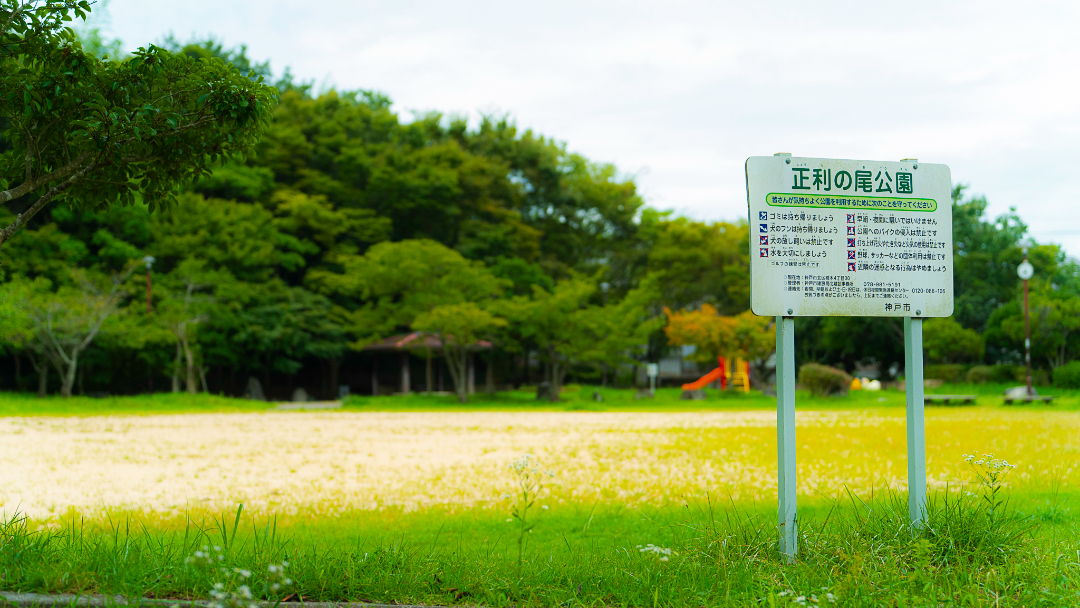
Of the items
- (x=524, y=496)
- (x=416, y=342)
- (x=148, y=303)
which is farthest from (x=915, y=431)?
(x=148, y=303)

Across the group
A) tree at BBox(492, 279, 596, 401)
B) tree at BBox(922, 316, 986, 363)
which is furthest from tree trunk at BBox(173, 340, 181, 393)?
tree at BBox(922, 316, 986, 363)

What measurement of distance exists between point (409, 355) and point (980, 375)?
23037 mm

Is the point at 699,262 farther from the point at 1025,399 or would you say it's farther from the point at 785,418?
the point at 785,418

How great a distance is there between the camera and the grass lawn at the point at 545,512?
3.55 metres

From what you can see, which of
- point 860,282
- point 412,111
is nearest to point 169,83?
point 860,282

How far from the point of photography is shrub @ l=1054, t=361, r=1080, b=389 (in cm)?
2612

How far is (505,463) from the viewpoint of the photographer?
33.1 feet

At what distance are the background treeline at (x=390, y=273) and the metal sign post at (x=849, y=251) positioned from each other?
20403 millimetres

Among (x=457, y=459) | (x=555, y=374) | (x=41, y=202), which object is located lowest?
(x=457, y=459)

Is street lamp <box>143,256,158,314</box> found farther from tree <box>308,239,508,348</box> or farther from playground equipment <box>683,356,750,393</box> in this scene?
playground equipment <box>683,356,750,393</box>

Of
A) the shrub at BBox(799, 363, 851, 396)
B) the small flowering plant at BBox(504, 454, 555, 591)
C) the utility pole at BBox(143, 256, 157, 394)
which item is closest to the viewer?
the small flowering plant at BBox(504, 454, 555, 591)

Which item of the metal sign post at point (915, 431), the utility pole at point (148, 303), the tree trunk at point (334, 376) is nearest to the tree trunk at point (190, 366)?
the utility pole at point (148, 303)

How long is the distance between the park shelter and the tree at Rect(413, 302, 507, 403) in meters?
0.44

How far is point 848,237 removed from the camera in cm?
445
